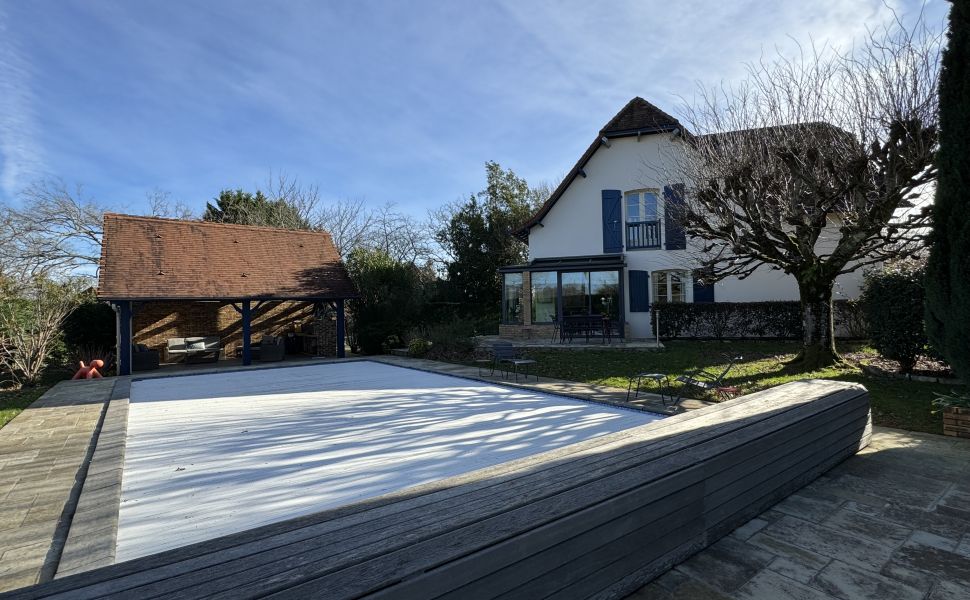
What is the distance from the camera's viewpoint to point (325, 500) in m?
3.72

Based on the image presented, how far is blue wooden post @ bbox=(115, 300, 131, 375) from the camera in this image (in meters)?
12.2

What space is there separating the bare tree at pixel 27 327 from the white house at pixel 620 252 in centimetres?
1275

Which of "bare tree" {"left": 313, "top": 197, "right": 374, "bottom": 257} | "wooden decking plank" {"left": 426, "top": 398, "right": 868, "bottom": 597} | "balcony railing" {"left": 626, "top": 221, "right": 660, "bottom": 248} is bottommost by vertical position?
"wooden decking plank" {"left": 426, "top": 398, "right": 868, "bottom": 597}

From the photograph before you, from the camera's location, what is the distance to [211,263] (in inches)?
575

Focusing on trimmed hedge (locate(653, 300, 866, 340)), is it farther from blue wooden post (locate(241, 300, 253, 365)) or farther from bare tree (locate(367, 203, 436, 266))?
bare tree (locate(367, 203, 436, 266))

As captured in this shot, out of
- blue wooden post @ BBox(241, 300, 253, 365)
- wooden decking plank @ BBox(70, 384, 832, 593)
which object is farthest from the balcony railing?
wooden decking plank @ BBox(70, 384, 832, 593)

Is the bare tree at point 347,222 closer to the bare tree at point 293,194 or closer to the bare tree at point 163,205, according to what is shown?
the bare tree at point 293,194

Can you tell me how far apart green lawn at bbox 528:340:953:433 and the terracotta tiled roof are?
800 centimetres

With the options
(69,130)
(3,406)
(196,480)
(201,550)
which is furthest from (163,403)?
(69,130)

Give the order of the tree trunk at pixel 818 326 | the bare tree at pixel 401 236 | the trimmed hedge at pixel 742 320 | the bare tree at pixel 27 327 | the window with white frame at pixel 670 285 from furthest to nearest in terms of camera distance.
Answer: the bare tree at pixel 401 236 < the window with white frame at pixel 670 285 < the trimmed hedge at pixel 742 320 < the bare tree at pixel 27 327 < the tree trunk at pixel 818 326

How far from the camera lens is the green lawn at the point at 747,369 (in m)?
6.36

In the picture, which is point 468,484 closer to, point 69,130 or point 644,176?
point 644,176

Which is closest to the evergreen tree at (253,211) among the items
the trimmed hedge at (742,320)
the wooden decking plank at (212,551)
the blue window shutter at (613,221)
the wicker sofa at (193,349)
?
the wicker sofa at (193,349)

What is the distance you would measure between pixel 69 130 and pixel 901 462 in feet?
84.0
